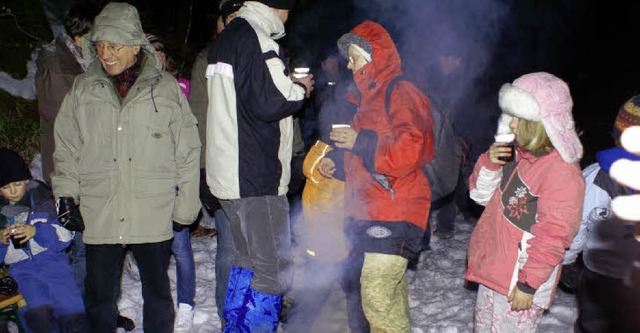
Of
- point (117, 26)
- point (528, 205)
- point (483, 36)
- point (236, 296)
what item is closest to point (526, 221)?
point (528, 205)

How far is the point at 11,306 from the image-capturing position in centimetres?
382

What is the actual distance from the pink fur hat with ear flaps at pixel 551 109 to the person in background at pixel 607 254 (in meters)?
0.34

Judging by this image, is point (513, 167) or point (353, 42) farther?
point (353, 42)

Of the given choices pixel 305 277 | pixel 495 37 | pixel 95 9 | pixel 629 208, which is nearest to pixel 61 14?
pixel 95 9

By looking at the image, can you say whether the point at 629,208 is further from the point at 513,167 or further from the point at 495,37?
the point at 495,37

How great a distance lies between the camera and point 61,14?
885cm

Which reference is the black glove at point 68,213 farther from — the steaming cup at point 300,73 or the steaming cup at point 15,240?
the steaming cup at point 300,73

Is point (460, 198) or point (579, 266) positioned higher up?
point (579, 266)

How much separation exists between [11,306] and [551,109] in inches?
156

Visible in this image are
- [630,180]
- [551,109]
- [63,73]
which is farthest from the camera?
[63,73]

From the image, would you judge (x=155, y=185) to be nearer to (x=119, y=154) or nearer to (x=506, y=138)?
(x=119, y=154)

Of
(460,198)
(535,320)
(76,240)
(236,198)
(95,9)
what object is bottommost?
(460,198)

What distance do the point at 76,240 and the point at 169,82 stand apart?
156 cm

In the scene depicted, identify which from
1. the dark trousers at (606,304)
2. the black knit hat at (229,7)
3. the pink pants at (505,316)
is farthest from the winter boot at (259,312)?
the black knit hat at (229,7)
